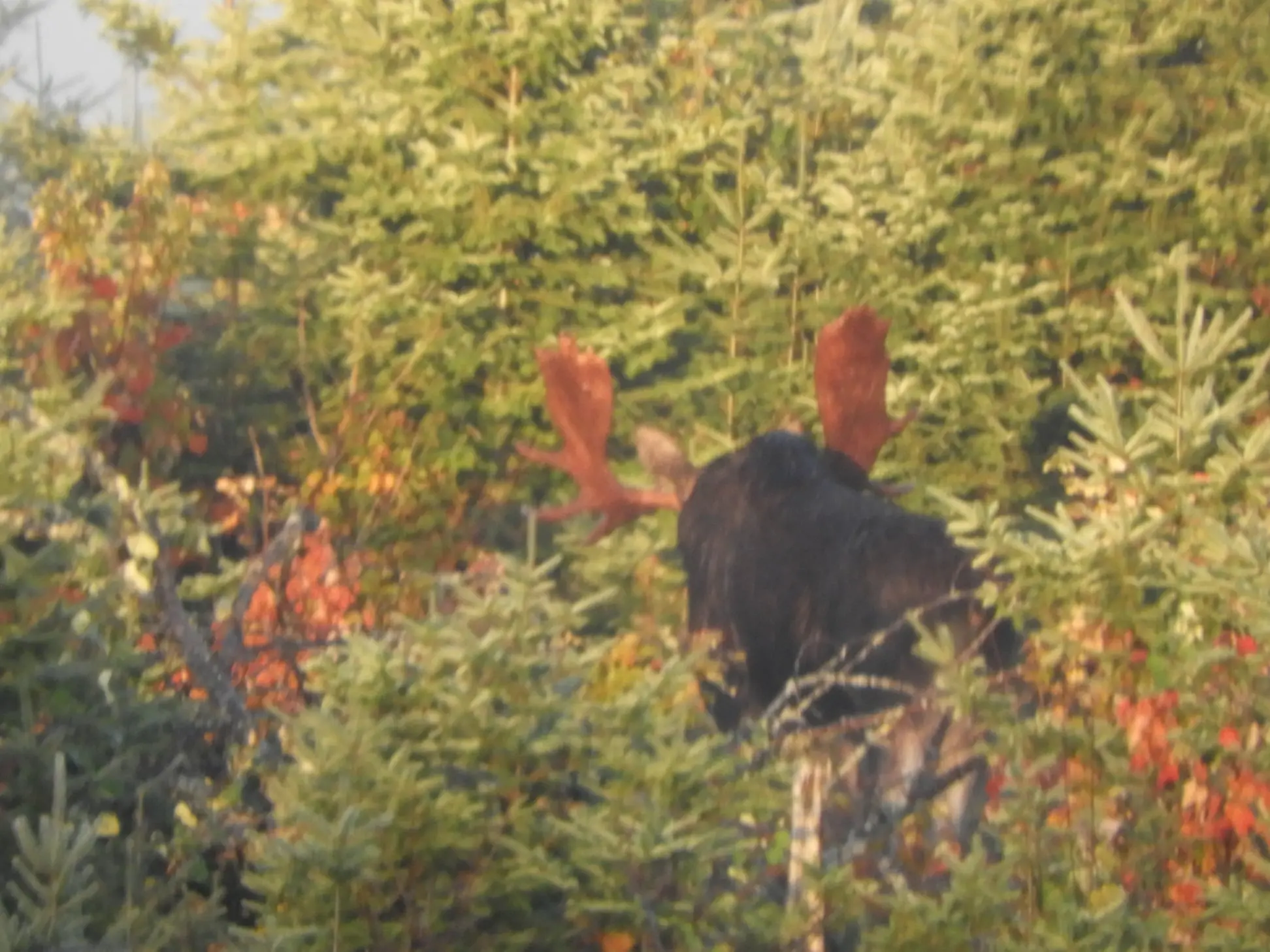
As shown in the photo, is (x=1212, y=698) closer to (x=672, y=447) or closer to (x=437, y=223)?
(x=672, y=447)

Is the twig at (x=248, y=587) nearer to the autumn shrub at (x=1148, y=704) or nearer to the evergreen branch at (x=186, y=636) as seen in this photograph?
the evergreen branch at (x=186, y=636)

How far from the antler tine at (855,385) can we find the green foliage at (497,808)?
8.76ft

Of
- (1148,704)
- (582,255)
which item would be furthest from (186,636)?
(582,255)

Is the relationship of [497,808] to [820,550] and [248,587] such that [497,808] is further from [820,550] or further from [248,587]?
[820,550]

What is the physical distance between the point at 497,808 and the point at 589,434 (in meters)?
3.48

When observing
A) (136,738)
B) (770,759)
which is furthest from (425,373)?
(770,759)

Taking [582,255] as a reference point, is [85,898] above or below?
below

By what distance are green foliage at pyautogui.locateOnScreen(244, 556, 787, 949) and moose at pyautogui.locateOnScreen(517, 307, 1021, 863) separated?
1.79 m

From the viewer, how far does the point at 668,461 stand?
20.6 ft

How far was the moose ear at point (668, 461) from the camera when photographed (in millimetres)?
6262

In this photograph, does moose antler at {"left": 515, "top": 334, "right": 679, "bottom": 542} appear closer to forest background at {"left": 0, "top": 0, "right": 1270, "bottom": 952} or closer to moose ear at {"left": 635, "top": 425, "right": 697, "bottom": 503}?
moose ear at {"left": 635, "top": 425, "right": 697, "bottom": 503}

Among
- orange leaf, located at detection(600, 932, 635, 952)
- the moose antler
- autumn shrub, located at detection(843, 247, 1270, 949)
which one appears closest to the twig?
orange leaf, located at detection(600, 932, 635, 952)

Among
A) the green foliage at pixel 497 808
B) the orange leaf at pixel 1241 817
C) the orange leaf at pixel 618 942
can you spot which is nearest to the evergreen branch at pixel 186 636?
the green foliage at pixel 497 808

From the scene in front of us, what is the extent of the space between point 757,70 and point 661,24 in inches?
31.4
